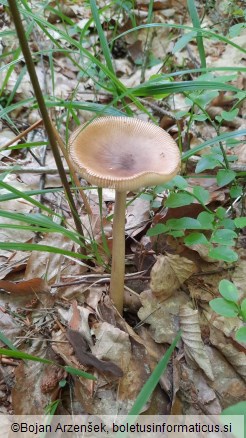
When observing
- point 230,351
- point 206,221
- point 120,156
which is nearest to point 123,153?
point 120,156

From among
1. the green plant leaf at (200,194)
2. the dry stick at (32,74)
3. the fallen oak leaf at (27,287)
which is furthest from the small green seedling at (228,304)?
the fallen oak leaf at (27,287)

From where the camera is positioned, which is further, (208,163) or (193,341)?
(208,163)

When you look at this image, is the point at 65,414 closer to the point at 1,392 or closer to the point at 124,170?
the point at 1,392

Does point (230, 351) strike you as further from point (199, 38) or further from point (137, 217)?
point (199, 38)

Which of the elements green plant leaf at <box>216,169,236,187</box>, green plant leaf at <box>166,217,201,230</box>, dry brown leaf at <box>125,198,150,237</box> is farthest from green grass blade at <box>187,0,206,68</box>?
dry brown leaf at <box>125,198,150,237</box>

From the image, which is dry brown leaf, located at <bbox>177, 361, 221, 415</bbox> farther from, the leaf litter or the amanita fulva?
the amanita fulva
